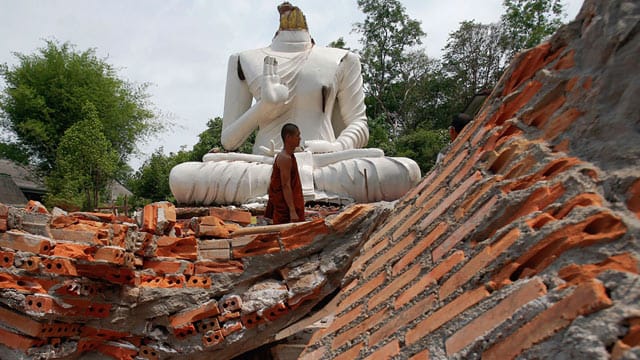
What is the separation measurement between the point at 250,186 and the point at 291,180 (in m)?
2.67

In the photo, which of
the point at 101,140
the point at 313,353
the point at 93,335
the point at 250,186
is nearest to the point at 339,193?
the point at 250,186

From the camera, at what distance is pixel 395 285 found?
1449mm

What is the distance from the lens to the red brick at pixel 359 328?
1390 millimetres

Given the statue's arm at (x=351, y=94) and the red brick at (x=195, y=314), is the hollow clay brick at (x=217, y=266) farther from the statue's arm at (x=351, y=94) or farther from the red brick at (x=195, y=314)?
the statue's arm at (x=351, y=94)

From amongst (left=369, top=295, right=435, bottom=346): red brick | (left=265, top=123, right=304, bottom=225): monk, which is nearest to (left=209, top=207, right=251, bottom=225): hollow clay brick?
(left=265, top=123, right=304, bottom=225): monk

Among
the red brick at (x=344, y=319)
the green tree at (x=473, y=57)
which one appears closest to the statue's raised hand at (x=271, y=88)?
the red brick at (x=344, y=319)

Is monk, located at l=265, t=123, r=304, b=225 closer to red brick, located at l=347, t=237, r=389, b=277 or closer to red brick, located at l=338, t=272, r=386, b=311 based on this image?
red brick, located at l=347, t=237, r=389, b=277

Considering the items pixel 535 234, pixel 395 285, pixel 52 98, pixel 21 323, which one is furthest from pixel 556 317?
pixel 52 98

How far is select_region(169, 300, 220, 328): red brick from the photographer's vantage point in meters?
3.13

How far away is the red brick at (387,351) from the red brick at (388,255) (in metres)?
0.38

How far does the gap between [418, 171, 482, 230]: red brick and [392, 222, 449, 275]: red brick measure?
0.20ft

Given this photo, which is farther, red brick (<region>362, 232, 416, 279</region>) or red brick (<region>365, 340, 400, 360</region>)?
red brick (<region>362, 232, 416, 279</region>)

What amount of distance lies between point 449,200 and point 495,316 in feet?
1.94

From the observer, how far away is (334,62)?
335 inches
